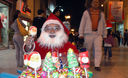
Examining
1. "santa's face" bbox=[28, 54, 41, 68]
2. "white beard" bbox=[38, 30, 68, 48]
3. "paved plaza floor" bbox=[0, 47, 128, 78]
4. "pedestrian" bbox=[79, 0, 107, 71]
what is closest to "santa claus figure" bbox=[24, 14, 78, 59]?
"white beard" bbox=[38, 30, 68, 48]

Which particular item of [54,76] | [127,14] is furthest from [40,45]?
[127,14]

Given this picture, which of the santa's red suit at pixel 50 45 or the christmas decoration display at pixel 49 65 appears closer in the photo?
the christmas decoration display at pixel 49 65

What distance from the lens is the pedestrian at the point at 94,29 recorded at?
3856mm

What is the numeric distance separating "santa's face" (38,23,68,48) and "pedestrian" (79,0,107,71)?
4.69 ft

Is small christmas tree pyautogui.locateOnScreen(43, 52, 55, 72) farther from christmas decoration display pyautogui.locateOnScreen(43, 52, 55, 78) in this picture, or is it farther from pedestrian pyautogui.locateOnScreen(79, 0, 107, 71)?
pedestrian pyautogui.locateOnScreen(79, 0, 107, 71)

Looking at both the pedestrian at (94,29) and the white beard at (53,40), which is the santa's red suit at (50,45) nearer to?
the white beard at (53,40)

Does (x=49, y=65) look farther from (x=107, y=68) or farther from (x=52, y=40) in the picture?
(x=107, y=68)

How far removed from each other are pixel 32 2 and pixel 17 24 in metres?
13.5

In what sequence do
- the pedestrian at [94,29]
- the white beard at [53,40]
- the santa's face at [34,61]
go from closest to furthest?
the santa's face at [34,61], the white beard at [53,40], the pedestrian at [94,29]

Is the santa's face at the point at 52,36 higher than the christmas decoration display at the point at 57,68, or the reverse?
the santa's face at the point at 52,36

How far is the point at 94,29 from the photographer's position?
157 inches

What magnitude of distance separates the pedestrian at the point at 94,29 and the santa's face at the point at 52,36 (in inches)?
56.2

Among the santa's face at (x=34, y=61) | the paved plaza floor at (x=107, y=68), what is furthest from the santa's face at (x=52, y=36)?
the paved plaza floor at (x=107, y=68)

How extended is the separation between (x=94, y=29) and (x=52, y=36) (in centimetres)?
177
